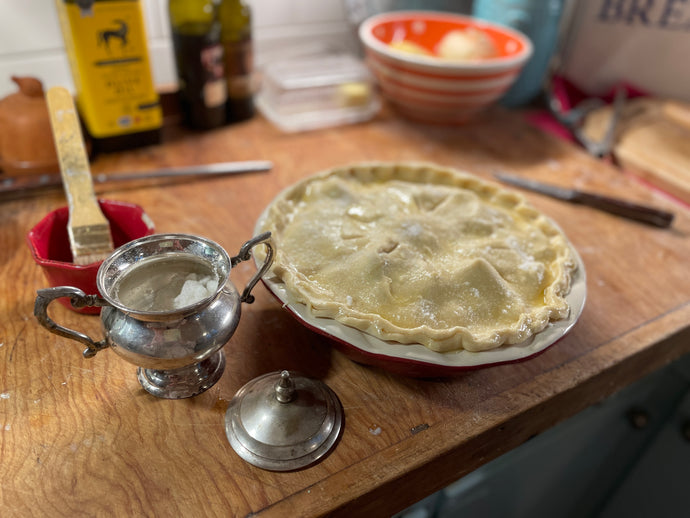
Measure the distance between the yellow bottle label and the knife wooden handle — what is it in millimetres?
Result: 1112

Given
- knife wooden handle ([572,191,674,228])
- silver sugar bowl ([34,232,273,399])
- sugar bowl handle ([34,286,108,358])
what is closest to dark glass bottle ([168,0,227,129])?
silver sugar bowl ([34,232,273,399])

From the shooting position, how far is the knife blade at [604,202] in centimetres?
115

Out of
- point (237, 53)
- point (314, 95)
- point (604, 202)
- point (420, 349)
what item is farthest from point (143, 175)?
point (604, 202)

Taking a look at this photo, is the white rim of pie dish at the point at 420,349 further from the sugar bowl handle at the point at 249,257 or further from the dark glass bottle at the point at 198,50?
the dark glass bottle at the point at 198,50

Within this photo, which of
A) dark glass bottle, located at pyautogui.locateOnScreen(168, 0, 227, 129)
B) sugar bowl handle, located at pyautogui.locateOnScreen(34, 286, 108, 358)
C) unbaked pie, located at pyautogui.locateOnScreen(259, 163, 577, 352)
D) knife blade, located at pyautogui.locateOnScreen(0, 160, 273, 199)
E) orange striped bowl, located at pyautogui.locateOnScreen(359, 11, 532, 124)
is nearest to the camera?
sugar bowl handle, located at pyautogui.locateOnScreen(34, 286, 108, 358)

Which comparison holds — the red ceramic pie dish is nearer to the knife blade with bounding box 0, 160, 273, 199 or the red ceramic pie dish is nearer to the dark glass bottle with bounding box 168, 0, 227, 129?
the knife blade with bounding box 0, 160, 273, 199

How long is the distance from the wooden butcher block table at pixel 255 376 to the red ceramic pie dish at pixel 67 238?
0.08 metres

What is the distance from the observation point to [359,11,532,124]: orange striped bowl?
1.36 m

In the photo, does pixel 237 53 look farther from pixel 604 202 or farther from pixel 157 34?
pixel 604 202

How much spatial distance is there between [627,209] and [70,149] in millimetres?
1196

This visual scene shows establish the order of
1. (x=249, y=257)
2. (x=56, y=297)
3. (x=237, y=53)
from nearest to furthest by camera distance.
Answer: (x=56, y=297)
(x=249, y=257)
(x=237, y=53)

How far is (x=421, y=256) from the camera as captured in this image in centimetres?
82

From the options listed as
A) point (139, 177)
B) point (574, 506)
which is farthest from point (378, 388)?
point (574, 506)

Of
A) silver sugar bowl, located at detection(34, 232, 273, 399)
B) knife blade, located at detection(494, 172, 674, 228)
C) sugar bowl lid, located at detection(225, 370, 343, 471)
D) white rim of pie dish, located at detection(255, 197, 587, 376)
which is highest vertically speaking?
silver sugar bowl, located at detection(34, 232, 273, 399)
